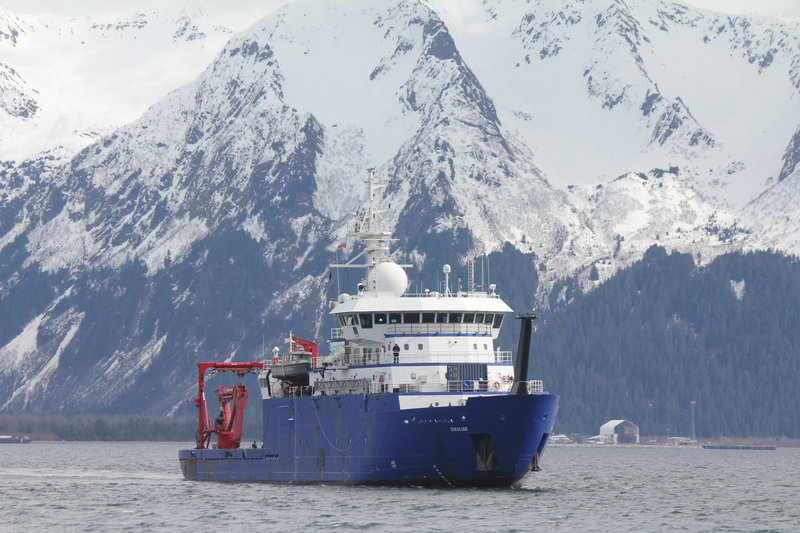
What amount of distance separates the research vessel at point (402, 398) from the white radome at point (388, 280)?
3.0 inches

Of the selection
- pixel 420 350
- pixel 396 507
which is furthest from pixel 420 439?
pixel 396 507

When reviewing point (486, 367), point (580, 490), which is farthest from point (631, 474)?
point (486, 367)

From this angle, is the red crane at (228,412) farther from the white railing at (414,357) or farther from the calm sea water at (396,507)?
the white railing at (414,357)

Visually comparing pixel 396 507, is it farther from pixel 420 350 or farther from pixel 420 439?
pixel 420 350

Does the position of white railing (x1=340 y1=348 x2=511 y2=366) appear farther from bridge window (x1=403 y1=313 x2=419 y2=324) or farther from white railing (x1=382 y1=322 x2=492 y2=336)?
bridge window (x1=403 y1=313 x2=419 y2=324)

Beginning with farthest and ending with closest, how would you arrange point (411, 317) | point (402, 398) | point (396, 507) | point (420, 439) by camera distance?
point (411, 317) < point (402, 398) < point (420, 439) < point (396, 507)

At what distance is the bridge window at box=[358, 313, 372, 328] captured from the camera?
128 meters

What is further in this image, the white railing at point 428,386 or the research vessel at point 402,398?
the white railing at point 428,386

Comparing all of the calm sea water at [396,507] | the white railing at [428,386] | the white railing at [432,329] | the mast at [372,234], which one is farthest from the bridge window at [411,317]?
the calm sea water at [396,507]

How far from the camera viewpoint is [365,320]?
12850cm

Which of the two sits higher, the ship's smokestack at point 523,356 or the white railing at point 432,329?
the white railing at point 432,329

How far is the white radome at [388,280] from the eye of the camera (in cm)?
13388

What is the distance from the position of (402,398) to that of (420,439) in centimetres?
331

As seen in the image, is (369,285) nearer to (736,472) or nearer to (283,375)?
(283,375)
